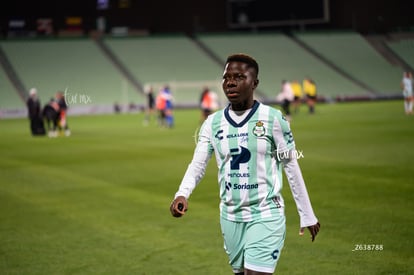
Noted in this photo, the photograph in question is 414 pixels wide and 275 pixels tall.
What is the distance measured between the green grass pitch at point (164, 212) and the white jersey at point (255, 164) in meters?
3.10

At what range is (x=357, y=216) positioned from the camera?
12.0m

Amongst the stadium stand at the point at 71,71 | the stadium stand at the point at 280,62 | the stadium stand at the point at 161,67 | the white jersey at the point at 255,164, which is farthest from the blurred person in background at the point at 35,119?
the white jersey at the point at 255,164

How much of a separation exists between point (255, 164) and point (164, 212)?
7491 millimetres

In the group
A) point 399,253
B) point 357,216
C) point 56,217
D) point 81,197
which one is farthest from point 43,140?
point 399,253

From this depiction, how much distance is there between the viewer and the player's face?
18.4 ft

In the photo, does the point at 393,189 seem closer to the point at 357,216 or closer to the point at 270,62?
the point at 357,216

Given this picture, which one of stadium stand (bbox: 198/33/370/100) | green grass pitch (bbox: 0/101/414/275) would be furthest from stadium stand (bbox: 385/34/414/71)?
stadium stand (bbox: 198/33/370/100)

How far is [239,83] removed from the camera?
5625 millimetres

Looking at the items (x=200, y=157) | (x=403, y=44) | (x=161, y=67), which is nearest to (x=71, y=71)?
(x=161, y=67)

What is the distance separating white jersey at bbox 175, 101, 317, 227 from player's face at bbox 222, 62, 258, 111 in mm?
123

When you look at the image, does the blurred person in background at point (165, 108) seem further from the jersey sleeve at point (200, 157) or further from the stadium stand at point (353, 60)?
the jersey sleeve at point (200, 157)

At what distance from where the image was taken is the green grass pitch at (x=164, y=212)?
30.4ft

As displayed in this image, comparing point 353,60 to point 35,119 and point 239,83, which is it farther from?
point 239,83

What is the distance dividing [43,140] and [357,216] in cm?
2137
